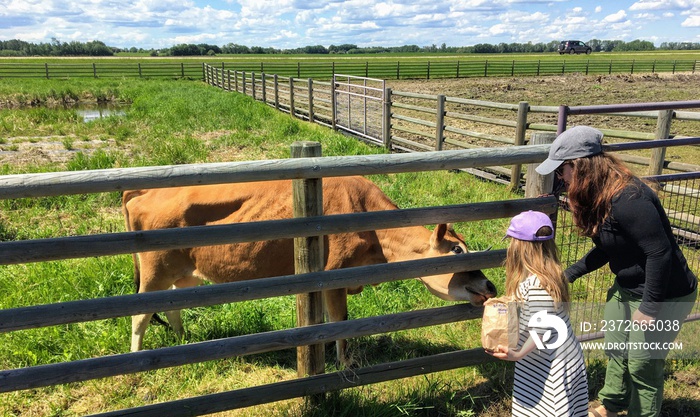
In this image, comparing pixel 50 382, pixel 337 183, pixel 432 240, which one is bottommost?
pixel 50 382

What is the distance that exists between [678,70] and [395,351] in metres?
55.4

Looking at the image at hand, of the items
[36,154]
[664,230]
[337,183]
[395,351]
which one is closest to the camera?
[664,230]

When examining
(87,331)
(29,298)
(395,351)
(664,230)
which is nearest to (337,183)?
(395,351)

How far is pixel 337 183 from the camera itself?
13.1ft

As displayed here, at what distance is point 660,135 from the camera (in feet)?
22.5

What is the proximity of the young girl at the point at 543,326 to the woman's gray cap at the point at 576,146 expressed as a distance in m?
0.38

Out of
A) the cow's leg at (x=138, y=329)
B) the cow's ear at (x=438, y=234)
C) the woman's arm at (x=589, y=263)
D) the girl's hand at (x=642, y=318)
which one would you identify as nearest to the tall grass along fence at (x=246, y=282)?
the cow's ear at (x=438, y=234)

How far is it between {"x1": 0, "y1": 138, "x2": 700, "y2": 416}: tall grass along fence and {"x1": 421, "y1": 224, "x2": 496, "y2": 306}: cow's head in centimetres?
12

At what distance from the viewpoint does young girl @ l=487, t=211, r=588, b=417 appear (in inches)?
90.8

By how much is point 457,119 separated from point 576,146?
53.6 feet

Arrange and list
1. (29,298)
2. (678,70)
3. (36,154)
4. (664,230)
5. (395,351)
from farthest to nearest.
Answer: (678,70) < (36,154) < (29,298) < (395,351) < (664,230)

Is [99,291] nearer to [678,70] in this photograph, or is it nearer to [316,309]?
[316,309]

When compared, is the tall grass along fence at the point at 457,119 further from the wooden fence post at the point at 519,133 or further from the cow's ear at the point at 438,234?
the cow's ear at the point at 438,234

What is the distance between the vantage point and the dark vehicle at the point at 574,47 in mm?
74812
